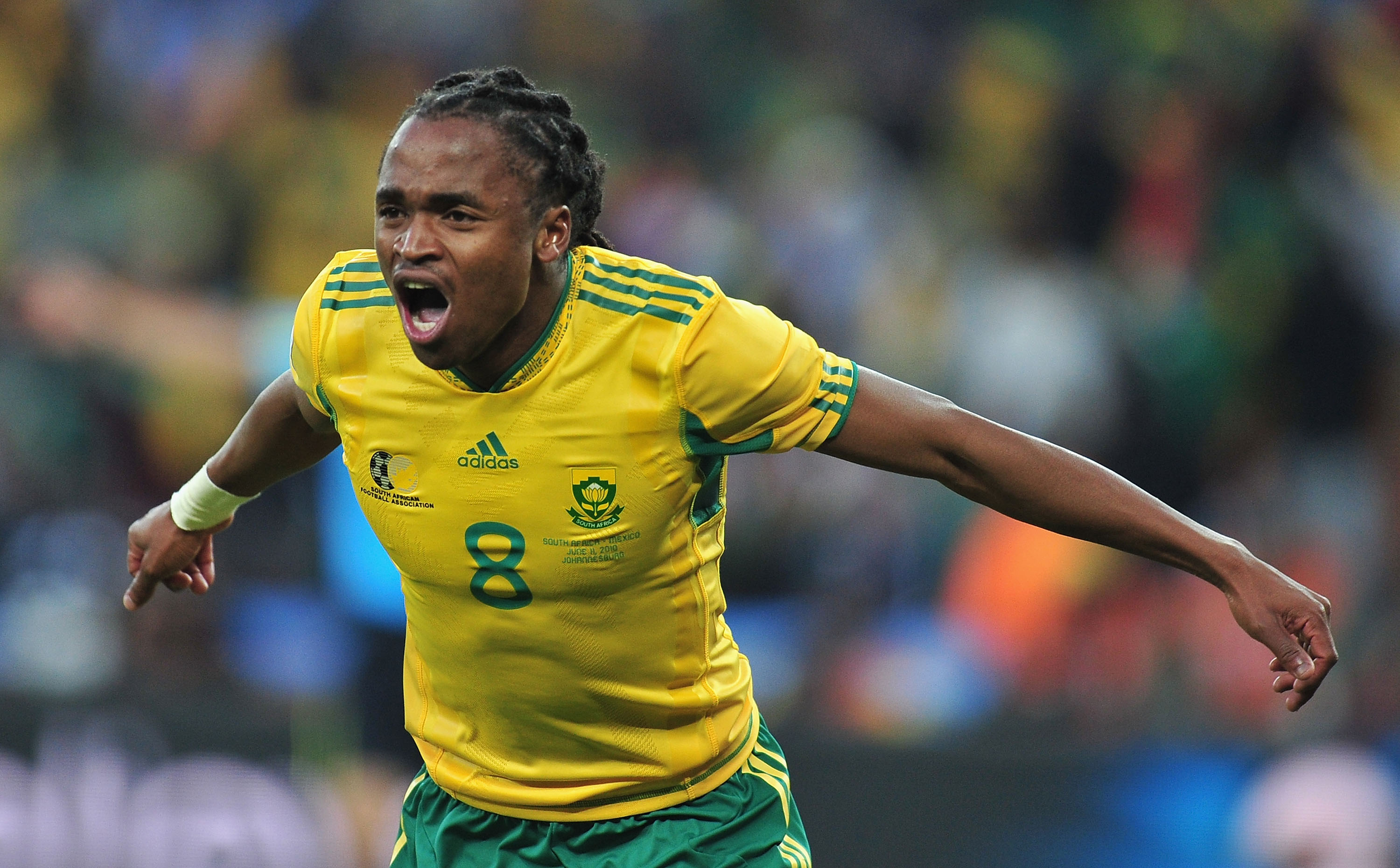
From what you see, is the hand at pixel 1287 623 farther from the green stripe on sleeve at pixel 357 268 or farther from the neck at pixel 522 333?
the green stripe on sleeve at pixel 357 268

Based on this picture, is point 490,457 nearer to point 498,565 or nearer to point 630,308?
point 498,565

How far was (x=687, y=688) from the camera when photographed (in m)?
3.04

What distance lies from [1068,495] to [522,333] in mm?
1019

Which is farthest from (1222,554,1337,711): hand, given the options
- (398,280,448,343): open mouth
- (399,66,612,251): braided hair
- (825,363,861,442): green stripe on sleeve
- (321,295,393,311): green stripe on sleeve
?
(321,295,393,311): green stripe on sleeve

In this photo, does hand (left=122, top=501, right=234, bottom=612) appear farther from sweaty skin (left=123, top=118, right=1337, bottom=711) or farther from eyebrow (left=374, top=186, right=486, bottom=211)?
eyebrow (left=374, top=186, right=486, bottom=211)

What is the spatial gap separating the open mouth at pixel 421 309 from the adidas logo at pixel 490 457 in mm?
238

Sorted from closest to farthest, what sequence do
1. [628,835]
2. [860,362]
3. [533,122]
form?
[533,122], [628,835], [860,362]

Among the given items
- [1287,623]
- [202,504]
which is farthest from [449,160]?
[1287,623]

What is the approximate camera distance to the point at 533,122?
9.04 feet

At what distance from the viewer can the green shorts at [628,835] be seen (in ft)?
9.87

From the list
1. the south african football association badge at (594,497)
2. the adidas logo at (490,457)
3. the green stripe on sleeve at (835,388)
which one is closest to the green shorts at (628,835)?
the south african football association badge at (594,497)

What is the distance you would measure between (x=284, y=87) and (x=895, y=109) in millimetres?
3026

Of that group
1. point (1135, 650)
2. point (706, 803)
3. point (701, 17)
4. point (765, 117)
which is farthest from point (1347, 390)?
point (706, 803)

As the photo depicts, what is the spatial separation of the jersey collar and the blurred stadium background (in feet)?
Result: 9.80
